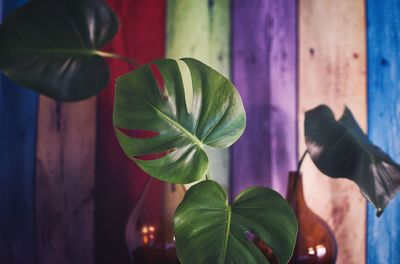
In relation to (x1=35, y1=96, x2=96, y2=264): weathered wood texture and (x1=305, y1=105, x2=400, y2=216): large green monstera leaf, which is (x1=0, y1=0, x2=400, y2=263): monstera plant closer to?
(x1=305, y1=105, x2=400, y2=216): large green monstera leaf

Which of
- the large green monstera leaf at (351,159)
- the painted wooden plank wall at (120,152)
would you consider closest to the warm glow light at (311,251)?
the large green monstera leaf at (351,159)

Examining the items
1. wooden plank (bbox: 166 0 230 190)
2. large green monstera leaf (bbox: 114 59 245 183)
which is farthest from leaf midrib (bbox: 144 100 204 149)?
wooden plank (bbox: 166 0 230 190)

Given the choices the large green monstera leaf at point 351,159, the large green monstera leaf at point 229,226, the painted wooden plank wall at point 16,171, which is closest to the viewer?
the large green monstera leaf at point 229,226

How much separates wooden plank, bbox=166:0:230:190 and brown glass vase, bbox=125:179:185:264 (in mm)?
243

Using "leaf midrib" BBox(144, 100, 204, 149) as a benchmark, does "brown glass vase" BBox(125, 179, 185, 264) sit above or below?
below

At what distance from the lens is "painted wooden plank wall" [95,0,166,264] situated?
1.18m

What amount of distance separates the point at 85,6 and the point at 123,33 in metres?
0.20

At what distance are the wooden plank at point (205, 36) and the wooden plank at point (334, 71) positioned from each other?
21cm

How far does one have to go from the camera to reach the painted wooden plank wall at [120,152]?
118 cm

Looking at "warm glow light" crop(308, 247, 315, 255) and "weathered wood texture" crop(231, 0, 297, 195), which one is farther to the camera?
"weathered wood texture" crop(231, 0, 297, 195)

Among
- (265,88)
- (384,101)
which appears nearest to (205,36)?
(265,88)

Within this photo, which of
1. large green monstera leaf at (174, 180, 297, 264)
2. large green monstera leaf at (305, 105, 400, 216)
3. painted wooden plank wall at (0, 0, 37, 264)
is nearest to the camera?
large green monstera leaf at (174, 180, 297, 264)

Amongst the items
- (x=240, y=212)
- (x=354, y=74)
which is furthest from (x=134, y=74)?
(x=354, y=74)

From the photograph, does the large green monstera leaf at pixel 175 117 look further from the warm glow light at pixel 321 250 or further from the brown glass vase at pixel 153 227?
the warm glow light at pixel 321 250
